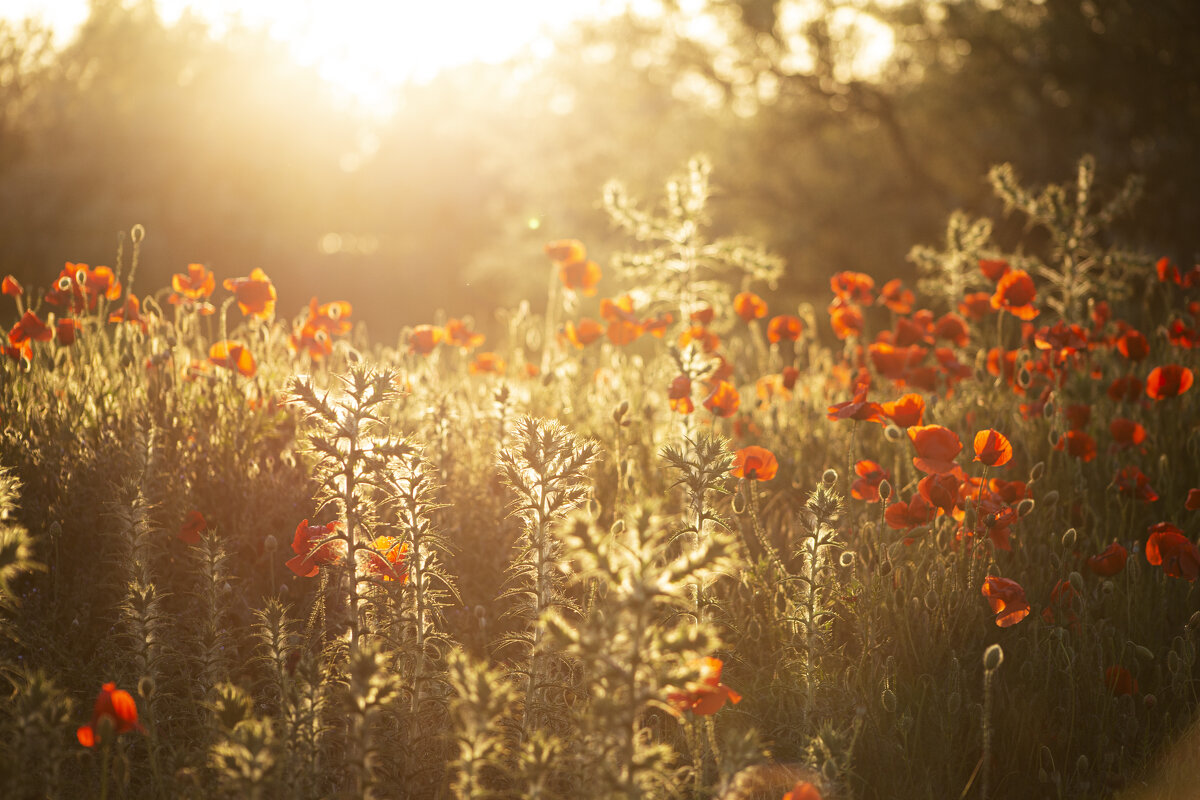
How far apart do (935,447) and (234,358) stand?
7.07 feet

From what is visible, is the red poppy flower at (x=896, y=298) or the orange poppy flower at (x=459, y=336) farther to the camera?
the red poppy flower at (x=896, y=298)

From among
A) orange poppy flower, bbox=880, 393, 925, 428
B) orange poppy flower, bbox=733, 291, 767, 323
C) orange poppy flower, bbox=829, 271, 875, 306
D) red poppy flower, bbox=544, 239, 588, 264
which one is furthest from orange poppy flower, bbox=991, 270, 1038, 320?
red poppy flower, bbox=544, 239, 588, 264

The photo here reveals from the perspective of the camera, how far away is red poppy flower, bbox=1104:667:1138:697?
240 centimetres

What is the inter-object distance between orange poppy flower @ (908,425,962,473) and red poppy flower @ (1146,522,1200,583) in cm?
59

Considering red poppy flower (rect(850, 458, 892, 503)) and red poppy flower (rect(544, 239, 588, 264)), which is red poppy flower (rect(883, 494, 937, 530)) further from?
red poppy flower (rect(544, 239, 588, 264))

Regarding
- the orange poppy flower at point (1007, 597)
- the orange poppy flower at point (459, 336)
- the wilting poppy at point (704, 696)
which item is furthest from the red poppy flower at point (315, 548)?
the orange poppy flower at point (459, 336)

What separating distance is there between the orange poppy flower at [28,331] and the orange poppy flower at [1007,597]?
2888 millimetres

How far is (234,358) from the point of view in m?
3.21

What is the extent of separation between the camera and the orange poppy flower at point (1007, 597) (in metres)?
2.34

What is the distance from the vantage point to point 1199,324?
435 cm

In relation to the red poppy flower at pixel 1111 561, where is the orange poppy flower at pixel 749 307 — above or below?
above

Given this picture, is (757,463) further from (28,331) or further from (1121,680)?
(28,331)

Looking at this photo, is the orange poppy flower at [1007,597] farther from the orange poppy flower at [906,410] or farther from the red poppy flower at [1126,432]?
the red poppy flower at [1126,432]

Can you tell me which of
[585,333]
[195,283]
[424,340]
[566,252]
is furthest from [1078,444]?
[195,283]
